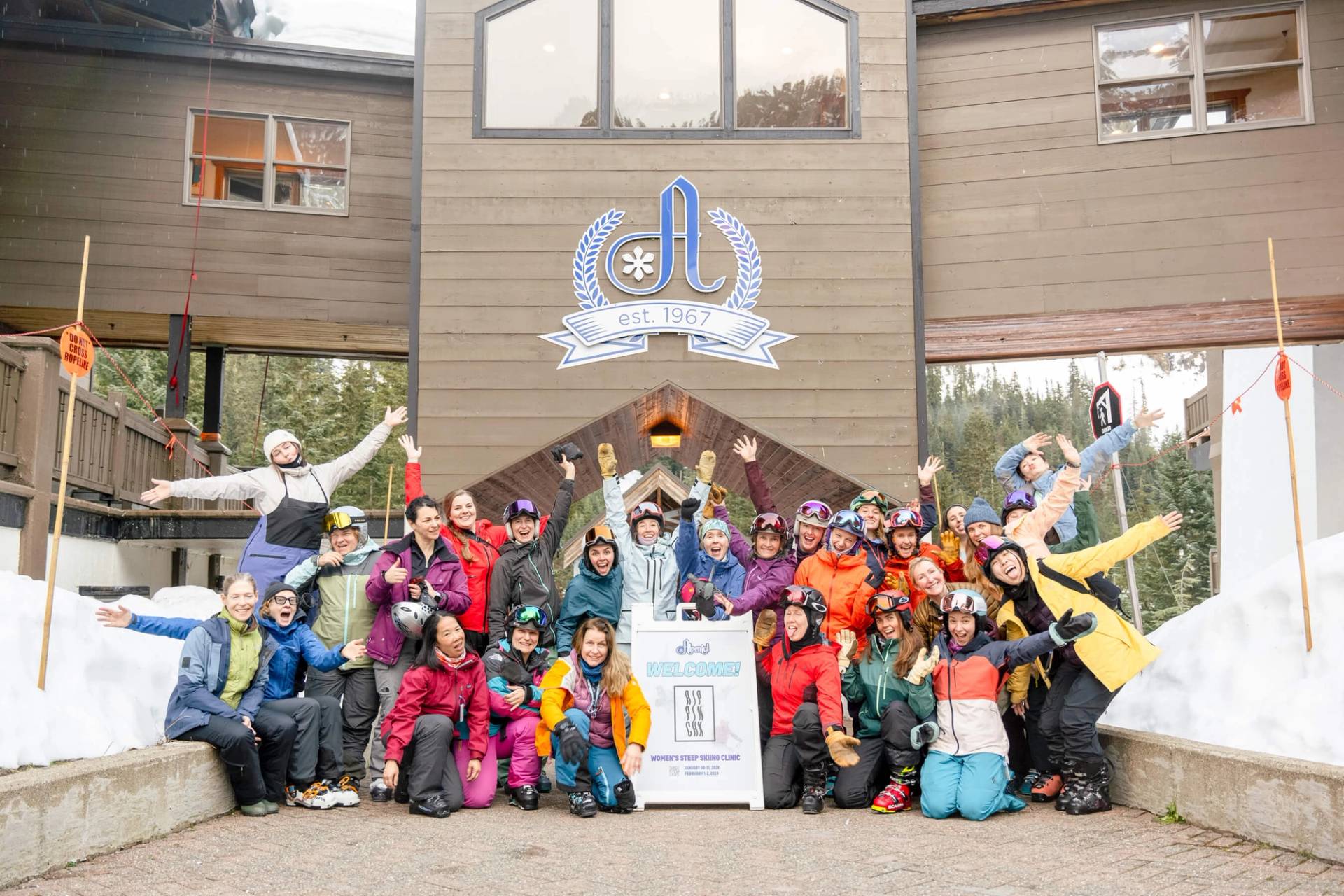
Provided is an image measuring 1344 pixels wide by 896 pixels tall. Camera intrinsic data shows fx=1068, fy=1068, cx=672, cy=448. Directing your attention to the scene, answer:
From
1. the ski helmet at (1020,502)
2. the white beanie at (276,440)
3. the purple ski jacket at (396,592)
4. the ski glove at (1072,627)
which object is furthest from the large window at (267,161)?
the ski glove at (1072,627)

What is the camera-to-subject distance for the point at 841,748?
5562mm

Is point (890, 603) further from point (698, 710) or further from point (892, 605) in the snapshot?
point (698, 710)

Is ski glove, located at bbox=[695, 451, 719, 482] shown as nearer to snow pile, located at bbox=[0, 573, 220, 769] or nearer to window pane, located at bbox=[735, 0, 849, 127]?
snow pile, located at bbox=[0, 573, 220, 769]

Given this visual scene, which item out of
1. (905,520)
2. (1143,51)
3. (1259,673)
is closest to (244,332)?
(905,520)

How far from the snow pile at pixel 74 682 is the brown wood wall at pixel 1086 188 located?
727 centimetres

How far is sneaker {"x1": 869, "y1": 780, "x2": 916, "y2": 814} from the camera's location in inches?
225

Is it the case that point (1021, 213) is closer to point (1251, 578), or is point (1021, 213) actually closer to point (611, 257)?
point (611, 257)

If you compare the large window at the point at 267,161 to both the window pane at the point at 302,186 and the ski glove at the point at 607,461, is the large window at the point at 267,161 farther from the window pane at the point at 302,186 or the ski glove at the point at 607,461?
the ski glove at the point at 607,461

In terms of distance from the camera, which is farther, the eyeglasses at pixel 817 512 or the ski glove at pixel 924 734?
the eyeglasses at pixel 817 512

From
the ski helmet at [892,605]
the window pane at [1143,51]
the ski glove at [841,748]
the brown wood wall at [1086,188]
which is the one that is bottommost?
the ski glove at [841,748]

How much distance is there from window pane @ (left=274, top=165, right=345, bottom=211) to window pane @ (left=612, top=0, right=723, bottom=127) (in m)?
3.34

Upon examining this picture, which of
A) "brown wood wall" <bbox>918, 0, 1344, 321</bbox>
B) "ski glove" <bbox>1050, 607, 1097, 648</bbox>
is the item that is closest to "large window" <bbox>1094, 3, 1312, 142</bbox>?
"brown wood wall" <bbox>918, 0, 1344, 321</bbox>

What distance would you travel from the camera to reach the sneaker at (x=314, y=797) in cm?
565

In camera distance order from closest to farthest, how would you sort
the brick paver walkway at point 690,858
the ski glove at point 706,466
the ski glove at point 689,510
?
the brick paver walkway at point 690,858 < the ski glove at point 689,510 < the ski glove at point 706,466
